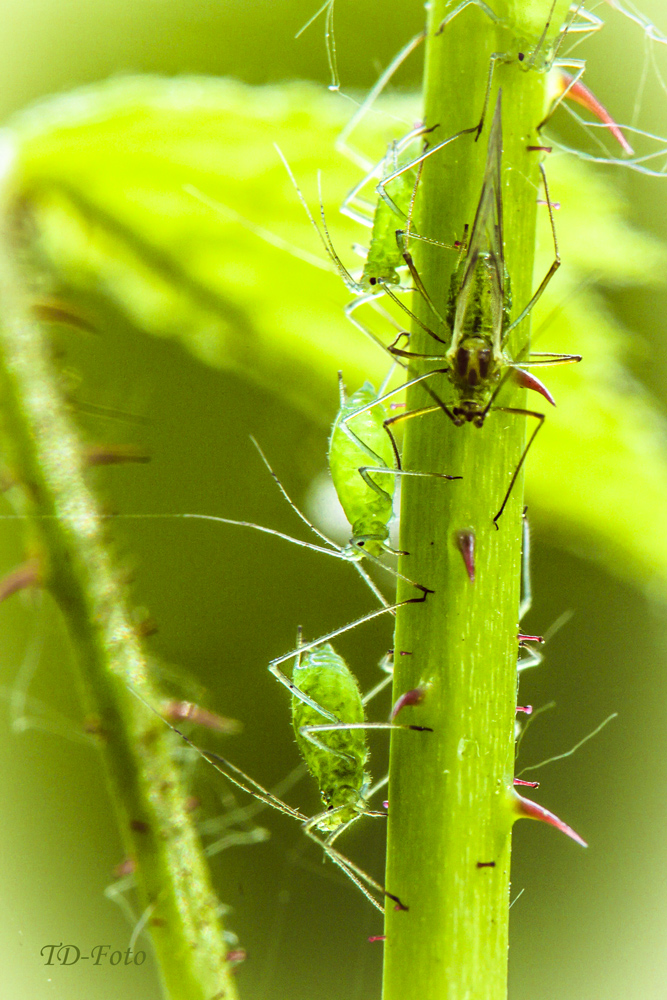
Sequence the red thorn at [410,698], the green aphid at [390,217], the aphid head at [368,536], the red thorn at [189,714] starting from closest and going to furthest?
the red thorn at [410,698] → the red thorn at [189,714] → the green aphid at [390,217] → the aphid head at [368,536]

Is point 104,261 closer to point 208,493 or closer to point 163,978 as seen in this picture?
point 163,978

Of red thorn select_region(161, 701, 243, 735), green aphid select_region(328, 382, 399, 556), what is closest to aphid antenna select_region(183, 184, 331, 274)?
green aphid select_region(328, 382, 399, 556)

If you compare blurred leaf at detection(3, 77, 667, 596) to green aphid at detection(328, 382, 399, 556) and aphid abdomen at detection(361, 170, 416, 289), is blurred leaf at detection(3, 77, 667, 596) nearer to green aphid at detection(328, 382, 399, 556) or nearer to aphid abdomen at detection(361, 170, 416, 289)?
aphid abdomen at detection(361, 170, 416, 289)

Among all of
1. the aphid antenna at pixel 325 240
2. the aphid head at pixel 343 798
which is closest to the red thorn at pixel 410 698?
the aphid head at pixel 343 798

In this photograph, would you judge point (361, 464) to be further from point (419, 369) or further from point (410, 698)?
point (410, 698)

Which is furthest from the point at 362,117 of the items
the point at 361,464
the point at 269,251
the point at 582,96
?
the point at 361,464

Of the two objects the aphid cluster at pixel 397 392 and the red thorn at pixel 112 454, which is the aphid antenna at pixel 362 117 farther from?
the red thorn at pixel 112 454
